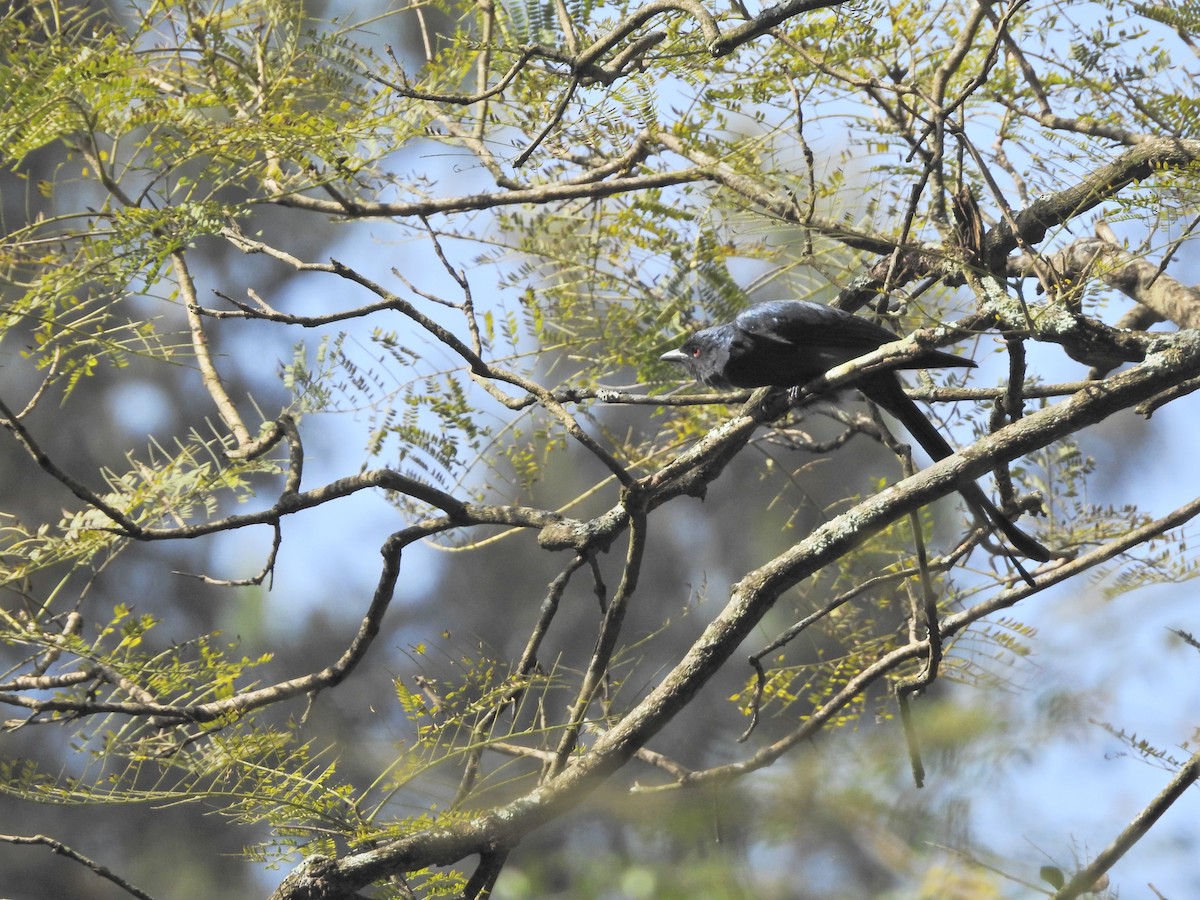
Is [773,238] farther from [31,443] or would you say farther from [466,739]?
[31,443]

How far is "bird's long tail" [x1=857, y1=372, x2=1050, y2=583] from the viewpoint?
144 cm

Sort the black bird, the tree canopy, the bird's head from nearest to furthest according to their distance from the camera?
1. the tree canopy
2. the black bird
3. the bird's head

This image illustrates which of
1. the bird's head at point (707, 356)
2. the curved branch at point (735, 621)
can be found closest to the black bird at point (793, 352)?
the bird's head at point (707, 356)

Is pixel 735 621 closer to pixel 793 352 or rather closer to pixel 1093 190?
pixel 1093 190

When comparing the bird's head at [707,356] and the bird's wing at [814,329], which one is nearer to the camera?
the bird's wing at [814,329]

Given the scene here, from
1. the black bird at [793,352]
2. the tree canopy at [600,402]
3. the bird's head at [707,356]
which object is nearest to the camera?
the tree canopy at [600,402]

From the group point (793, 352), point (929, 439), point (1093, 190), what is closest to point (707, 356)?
point (793, 352)

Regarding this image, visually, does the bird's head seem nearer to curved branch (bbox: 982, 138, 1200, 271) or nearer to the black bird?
the black bird

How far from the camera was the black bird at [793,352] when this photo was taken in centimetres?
174

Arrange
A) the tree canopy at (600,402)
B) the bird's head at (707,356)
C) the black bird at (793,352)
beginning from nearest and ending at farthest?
the tree canopy at (600,402), the black bird at (793,352), the bird's head at (707,356)

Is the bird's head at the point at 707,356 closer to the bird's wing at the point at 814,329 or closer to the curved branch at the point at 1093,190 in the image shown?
the bird's wing at the point at 814,329

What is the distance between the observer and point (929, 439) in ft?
5.85

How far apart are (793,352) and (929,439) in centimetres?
28

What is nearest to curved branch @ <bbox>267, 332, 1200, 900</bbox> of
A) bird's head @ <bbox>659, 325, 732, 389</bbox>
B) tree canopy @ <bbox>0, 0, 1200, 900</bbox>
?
tree canopy @ <bbox>0, 0, 1200, 900</bbox>
